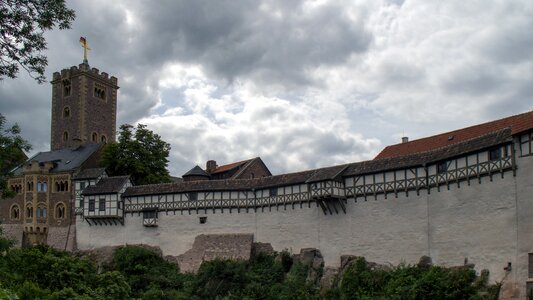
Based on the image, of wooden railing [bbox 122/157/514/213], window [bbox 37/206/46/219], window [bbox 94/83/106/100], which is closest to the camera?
wooden railing [bbox 122/157/514/213]

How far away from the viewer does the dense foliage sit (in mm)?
25594

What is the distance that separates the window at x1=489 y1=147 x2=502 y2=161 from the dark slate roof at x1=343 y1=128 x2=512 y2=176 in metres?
0.39

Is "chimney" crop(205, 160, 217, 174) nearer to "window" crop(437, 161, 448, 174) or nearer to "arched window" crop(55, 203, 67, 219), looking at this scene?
"arched window" crop(55, 203, 67, 219)

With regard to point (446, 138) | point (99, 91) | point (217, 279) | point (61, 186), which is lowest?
point (217, 279)

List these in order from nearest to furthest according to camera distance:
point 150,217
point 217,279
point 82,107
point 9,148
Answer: point 9,148 → point 217,279 → point 150,217 → point 82,107

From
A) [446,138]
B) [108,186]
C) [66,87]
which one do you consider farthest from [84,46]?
[446,138]

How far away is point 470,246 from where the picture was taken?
28.5m

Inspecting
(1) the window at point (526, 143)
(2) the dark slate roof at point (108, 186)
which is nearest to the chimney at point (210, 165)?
(2) the dark slate roof at point (108, 186)

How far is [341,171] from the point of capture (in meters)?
36.1

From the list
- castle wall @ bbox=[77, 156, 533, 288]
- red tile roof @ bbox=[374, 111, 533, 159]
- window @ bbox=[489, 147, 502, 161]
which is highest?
red tile roof @ bbox=[374, 111, 533, 159]

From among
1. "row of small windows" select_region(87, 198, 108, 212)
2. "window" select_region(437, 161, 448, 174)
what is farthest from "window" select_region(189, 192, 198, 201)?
"window" select_region(437, 161, 448, 174)

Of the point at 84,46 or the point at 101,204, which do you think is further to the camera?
the point at 84,46

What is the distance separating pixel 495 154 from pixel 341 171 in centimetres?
1040

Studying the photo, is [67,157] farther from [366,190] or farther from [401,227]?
[401,227]
